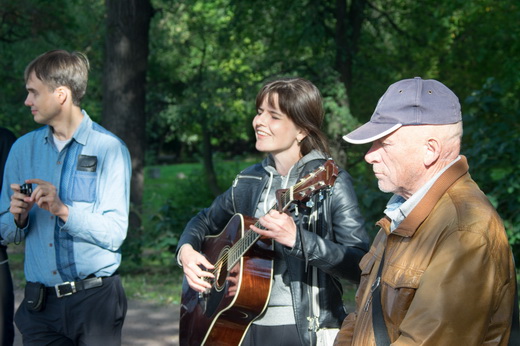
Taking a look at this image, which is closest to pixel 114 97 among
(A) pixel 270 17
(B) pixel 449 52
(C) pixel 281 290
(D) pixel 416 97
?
(A) pixel 270 17

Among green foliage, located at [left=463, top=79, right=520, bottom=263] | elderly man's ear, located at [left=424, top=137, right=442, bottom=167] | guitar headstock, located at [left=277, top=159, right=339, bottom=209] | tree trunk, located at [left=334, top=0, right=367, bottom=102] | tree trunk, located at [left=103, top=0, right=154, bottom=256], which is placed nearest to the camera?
elderly man's ear, located at [left=424, top=137, right=442, bottom=167]

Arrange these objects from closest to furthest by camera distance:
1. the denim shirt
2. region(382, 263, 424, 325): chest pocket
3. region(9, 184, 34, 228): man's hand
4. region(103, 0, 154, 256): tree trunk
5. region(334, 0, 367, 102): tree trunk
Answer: region(382, 263, 424, 325): chest pocket
region(9, 184, 34, 228): man's hand
the denim shirt
region(103, 0, 154, 256): tree trunk
region(334, 0, 367, 102): tree trunk

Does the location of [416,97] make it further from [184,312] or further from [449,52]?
[449,52]

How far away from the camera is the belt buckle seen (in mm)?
3705

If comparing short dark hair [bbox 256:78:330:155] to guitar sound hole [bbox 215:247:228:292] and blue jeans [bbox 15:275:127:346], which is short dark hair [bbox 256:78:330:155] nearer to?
guitar sound hole [bbox 215:247:228:292]

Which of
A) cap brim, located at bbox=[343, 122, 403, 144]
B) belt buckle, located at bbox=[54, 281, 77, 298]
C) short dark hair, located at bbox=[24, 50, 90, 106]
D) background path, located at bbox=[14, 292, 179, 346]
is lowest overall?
background path, located at bbox=[14, 292, 179, 346]

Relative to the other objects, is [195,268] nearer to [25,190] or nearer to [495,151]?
[25,190]

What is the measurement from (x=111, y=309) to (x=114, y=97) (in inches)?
339

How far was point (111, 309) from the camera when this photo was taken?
380 centimetres

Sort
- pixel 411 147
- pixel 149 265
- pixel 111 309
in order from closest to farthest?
1. pixel 411 147
2. pixel 111 309
3. pixel 149 265

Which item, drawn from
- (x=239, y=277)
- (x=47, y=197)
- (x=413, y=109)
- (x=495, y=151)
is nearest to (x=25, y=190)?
(x=47, y=197)

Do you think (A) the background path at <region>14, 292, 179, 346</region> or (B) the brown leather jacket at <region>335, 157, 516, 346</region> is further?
(A) the background path at <region>14, 292, 179, 346</region>

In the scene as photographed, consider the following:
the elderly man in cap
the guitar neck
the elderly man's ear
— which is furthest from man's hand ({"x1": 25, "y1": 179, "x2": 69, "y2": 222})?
the elderly man's ear

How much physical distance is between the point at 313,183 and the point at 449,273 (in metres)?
1.15
